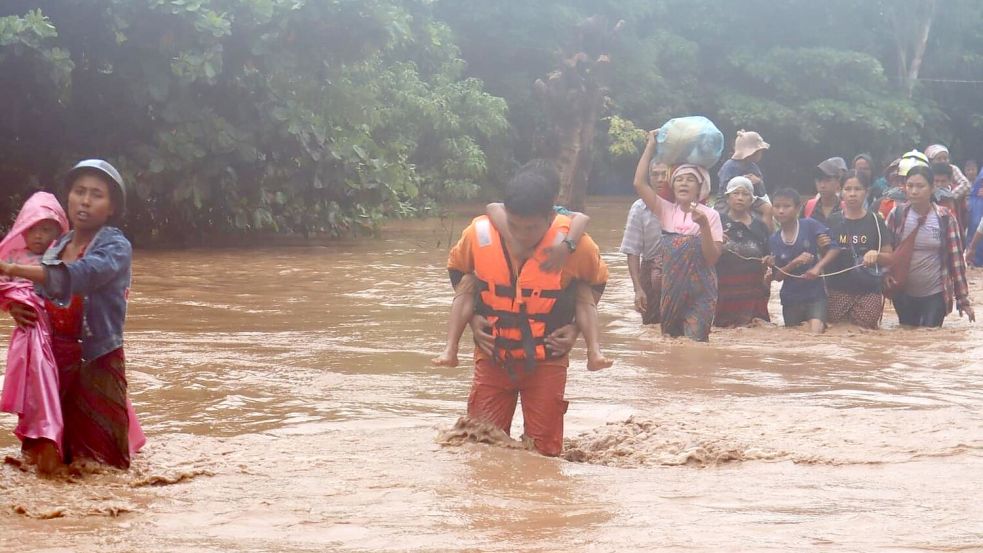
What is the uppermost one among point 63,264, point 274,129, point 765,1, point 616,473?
point 765,1

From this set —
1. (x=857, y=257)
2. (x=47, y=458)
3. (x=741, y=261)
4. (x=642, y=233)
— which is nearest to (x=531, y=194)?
(x=47, y=458)

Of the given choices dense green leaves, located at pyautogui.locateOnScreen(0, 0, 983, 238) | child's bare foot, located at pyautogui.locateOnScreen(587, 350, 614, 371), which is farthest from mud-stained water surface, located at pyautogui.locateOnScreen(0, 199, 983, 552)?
dense green leaves, located at pyautogui.locateOnScreen(0, 0, 983, 238)

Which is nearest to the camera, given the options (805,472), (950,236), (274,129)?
(805,472)

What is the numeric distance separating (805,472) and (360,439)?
2.09m

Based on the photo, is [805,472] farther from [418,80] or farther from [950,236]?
[418,80]

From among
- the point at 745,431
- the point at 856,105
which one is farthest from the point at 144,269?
the point at 856,105

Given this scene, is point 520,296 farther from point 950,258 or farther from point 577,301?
point 950,258

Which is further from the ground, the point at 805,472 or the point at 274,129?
the point at 274,129

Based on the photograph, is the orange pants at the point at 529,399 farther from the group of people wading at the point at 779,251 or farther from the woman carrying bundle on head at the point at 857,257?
the woman carrying bundle on head at the point at 857,257

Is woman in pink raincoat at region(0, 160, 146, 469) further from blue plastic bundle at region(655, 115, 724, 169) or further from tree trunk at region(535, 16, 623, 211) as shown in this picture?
tree trunk at region(535, 16, 623, 211)

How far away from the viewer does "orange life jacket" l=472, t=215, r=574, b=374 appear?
5836 mm

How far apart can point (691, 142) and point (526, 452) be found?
13.0 ft

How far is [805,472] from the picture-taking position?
229 inches

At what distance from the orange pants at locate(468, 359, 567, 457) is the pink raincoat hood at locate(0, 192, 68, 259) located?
1886mm
